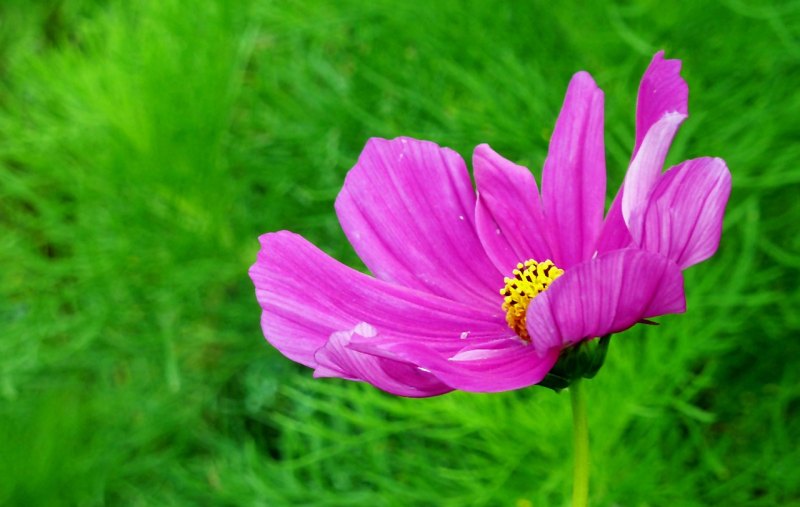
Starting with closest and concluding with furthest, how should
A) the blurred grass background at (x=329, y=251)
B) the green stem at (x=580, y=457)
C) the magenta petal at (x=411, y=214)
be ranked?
the green stem at (x=580, y=457) < the magenta petal at (x=411, y=214) < the blurred grass background at (x=329, y=251)

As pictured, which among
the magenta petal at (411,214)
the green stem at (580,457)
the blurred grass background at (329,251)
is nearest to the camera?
the green stem at (580,457)

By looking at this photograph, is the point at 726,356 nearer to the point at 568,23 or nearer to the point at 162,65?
the point at 568,23

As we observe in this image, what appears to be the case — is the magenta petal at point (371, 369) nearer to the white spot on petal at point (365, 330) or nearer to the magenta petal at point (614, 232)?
the white spot on petal at point (365, 330)

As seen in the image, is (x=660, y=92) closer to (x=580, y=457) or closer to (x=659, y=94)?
(x=659, y=94)

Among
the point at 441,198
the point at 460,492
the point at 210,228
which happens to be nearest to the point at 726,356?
the point at 460,492

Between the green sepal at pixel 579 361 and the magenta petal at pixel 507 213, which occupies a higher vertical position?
the magenta petal at pixel 507 213

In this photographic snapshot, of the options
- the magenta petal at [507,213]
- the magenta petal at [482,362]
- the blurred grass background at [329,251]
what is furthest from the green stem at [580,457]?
the blurred grass background at [329,251]

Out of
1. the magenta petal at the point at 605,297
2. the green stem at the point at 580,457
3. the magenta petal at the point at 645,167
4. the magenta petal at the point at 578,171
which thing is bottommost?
the green stem at the point at 580,457
